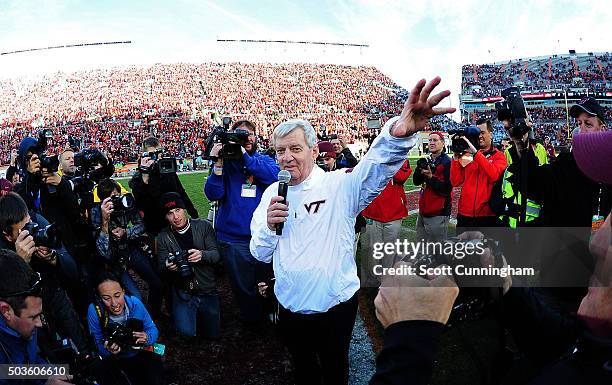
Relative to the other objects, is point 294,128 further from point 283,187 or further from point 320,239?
point 320,239

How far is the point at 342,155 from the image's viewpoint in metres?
6.61

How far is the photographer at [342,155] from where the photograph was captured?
630 centimetres

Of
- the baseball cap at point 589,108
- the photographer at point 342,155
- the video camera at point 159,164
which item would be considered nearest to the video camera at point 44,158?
the video camera at point 159,164

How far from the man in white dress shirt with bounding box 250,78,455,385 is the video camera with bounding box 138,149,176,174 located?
8.59 ft

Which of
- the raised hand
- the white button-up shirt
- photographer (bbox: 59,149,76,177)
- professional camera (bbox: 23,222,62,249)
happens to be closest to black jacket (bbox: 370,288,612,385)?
the raised hand

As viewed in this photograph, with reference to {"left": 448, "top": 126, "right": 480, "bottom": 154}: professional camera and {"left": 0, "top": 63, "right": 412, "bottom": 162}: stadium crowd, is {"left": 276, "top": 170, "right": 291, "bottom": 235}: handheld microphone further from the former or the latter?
{"left": 0, "top": 63, "right": 412, "bottom": 162}: stadium crowd


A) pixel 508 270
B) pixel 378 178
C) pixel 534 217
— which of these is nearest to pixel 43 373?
pixel 378 178

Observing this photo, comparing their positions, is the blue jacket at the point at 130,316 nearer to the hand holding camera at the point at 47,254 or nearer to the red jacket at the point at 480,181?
the hand holding camera at the point at 47,254

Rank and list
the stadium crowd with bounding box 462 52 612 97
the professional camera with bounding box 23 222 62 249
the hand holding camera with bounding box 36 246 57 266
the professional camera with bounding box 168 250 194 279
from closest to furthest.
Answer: the professional camera with bounding box 23 222 62 249 → the hand holding camera with bounding box 36 246 57 266 → the professional camera with bounding box 168 250 194 279 → the stadium crowd with bounding box 462 52 612 97

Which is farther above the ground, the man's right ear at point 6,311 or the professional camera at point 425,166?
the professional camera at point 425,166

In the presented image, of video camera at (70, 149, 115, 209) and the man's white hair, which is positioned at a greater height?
the man's white hair

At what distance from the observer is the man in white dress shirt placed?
2311mm

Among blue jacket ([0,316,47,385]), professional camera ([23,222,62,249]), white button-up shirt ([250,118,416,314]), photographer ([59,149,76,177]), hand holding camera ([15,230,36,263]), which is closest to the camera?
blue jacket ([0,316,47,385])

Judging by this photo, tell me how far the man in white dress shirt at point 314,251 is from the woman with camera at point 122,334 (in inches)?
54.6
